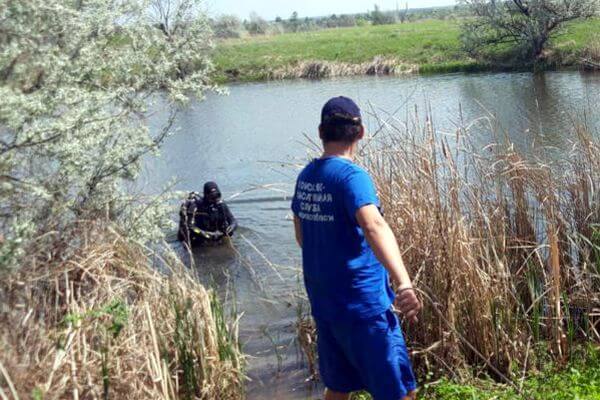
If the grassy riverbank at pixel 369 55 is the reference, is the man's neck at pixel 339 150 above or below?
above

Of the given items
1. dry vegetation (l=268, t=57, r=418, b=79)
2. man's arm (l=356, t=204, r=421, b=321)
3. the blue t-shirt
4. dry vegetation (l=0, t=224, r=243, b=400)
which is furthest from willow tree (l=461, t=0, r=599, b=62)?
man's arm (l=356, t=204, r=421, b=321)

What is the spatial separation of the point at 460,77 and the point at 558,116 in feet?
49.0

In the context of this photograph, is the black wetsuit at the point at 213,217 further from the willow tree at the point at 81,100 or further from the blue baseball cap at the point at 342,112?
the blue baseball cap at the point at 342,112

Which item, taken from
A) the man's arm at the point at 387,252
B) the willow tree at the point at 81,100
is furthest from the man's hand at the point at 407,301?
the willow tree at the point at 81,100

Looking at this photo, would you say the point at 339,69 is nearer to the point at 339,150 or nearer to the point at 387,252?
the point at 339,150

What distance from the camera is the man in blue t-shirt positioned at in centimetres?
383

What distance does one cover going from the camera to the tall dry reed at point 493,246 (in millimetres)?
5453

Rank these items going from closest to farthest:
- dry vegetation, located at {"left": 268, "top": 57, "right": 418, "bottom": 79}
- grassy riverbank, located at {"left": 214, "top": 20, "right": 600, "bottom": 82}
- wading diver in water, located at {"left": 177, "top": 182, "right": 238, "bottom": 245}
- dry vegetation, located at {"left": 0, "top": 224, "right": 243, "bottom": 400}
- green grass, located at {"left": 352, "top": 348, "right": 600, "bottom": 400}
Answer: dry vegetation, located at {"left": 0, "top": 224, "right": 243, "bottom": 400} < green grass, located at {"left": 352, "top": 348, "right": 600, "bottom": 400} < wading diver in water, located at {"left": 177, "top": 182, "right": 238, "bottom": 245} < grassy riverbank, located at {"left": 214, "top": 20, "right": 600, "bottom": 82} < dry vegetation, located at {"left": 268, "top": 57, "right": 418, "bottom": 79}

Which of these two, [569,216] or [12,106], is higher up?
[12,106]

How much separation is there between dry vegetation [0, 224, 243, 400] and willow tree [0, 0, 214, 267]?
280mm

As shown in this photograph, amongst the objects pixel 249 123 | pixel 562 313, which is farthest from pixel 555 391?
pixel 249 123

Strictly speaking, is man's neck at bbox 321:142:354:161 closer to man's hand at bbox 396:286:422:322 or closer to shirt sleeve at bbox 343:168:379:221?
shirt sleeve at bbox 343:168:379:221

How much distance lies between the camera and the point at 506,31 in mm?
36812

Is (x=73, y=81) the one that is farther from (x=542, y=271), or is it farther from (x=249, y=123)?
(x=249, y=123)
